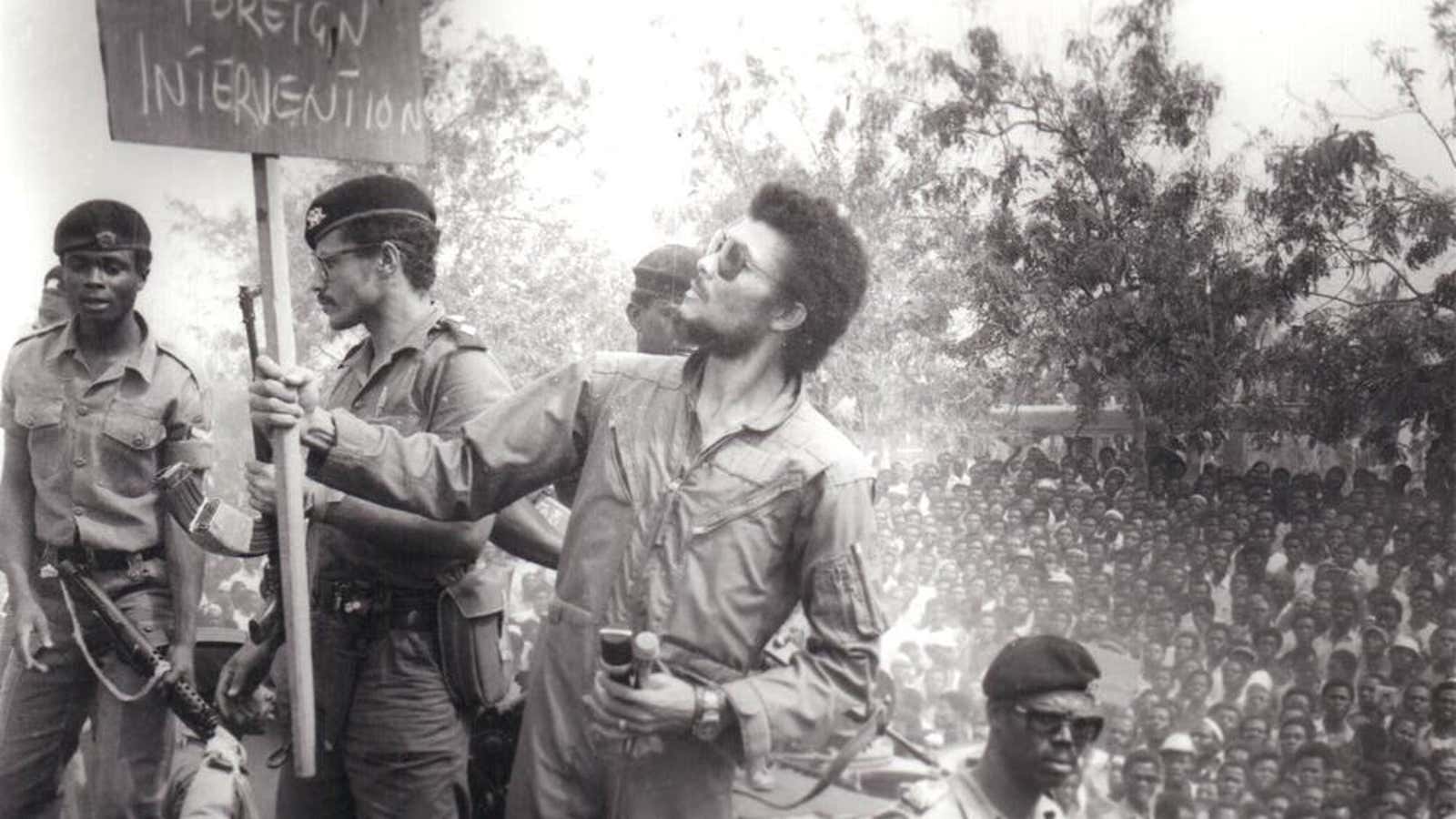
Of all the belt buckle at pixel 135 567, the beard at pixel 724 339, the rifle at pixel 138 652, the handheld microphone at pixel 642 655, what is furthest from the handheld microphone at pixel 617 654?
the belt buckle at pixel 135 567

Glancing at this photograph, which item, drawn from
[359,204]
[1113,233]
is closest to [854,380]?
[1113,233]

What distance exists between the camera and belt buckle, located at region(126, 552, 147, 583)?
381cm

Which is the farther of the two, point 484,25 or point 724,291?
point 484,25

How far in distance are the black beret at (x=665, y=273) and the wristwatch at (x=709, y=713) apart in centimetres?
179

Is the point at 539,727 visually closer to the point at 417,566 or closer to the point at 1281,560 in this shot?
the point at 417,566

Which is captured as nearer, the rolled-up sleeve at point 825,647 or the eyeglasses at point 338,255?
the rolled-up sleeve at point 825,647

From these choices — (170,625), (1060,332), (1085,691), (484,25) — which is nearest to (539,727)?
(1085,691)

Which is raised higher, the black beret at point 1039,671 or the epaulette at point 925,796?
the black beret at point 1039,671

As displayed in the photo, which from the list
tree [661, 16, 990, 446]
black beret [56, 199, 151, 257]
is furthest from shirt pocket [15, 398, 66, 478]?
tree [661, 16, 990, 446]

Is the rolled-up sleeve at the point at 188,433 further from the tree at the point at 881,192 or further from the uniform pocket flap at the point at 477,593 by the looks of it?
the tree at the point at 881,192

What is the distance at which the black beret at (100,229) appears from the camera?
12.9 ft

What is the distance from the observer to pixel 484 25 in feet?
14.6

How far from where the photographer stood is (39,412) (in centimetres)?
389

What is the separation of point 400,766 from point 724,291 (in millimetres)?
1310
